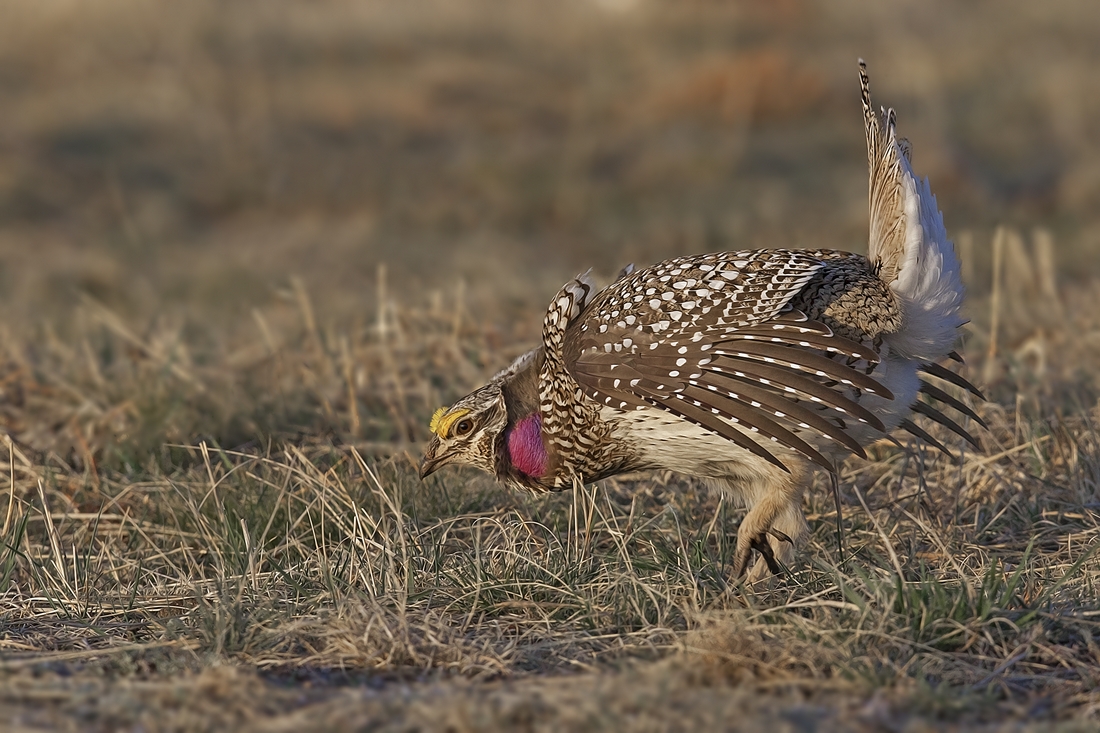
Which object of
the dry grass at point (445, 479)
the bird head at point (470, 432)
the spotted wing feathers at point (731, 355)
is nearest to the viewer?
the dry grass at point (445, 479)

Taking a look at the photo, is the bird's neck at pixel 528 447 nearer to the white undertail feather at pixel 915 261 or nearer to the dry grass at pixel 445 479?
the dry grass at pixel 445 479

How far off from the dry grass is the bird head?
0.63 feet

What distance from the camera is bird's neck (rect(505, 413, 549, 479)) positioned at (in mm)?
4543

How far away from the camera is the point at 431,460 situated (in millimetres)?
4766

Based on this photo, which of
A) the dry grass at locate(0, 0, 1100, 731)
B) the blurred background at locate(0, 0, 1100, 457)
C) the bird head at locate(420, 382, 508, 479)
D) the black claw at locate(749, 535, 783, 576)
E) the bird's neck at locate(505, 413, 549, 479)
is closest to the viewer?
the dry grass at locate(0, 0, 1100, 731)

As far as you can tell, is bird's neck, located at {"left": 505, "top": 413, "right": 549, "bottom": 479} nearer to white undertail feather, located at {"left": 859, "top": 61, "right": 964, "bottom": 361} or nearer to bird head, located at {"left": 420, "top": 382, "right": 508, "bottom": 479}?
bird head, located at {"left": 420, "top": 382, "right": 508, "bottom": 479}

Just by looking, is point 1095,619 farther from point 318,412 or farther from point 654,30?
point 654,30

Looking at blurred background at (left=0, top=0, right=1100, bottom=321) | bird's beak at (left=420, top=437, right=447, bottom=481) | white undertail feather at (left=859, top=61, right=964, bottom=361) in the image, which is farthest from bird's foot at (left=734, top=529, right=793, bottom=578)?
blurred background at (left=0, top=0, right=1100, bottom=321)

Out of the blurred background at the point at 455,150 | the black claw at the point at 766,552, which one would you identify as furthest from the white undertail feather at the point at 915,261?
the blurred background at the point at 455,150

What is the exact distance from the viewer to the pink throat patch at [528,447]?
4547 millimetres

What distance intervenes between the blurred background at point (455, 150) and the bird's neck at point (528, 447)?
5.24 ft

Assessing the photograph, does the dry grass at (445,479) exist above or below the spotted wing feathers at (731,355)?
below

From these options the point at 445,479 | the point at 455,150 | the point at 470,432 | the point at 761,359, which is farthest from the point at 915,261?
the point at 455,150

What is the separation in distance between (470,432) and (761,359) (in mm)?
1140
